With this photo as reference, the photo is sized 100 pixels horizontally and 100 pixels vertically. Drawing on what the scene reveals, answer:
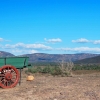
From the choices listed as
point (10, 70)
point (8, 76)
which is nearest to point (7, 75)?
point (8, 76)

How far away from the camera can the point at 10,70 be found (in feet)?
38.9

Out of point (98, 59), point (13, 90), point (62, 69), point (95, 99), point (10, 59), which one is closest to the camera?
point (95, 99)

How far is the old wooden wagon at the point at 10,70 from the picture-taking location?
11.7 metres

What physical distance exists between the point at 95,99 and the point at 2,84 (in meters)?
4.45

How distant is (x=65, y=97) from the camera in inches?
376

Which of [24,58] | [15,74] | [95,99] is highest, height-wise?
[24,58]

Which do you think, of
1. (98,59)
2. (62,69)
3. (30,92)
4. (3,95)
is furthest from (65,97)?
(98,59)

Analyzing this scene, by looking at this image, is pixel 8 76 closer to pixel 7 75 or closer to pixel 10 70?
pixel 7 75

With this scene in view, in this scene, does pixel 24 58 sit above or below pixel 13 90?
above

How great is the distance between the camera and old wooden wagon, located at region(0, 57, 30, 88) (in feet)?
38.4

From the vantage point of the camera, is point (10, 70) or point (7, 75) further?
point (10, 70)

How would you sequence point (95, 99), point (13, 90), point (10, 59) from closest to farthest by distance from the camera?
point (95, 99)
point (13, 90)
point (10, 59)

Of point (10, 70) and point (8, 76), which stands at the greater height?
point (10, 70)

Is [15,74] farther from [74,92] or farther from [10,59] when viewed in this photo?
[74,92]
